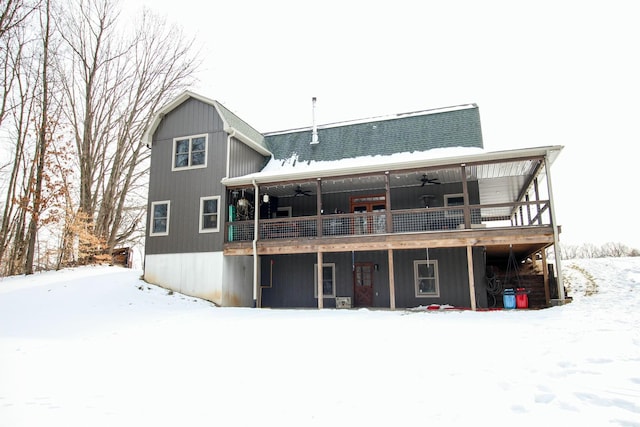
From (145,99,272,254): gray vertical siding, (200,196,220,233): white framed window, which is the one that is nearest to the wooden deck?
(200,196,220,233): white framed window

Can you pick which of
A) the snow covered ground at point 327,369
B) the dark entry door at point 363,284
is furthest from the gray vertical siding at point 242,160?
the snow covered ground at point 327,369

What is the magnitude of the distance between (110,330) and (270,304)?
7.79 metres

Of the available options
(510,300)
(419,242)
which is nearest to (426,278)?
(419,242)

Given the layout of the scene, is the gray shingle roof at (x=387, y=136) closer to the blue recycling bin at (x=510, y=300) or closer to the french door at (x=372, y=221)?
the french door at (x=372, y=221)

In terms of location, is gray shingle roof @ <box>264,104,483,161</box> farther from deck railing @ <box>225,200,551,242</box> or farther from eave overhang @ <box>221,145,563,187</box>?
deck railing @ <box>225,200,551,242</box>

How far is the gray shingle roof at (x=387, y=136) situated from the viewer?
1582 centimetres

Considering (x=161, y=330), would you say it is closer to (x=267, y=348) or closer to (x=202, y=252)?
(x=267, y=348)

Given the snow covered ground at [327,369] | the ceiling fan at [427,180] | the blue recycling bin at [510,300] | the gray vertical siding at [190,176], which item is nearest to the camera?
the snow covered ground at [327,369]

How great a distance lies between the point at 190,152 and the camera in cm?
1642

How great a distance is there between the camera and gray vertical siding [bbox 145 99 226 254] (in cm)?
1572

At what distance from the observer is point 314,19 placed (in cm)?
1422

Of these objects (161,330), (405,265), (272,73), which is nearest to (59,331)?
(161,330)

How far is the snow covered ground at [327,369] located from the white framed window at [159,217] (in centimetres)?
525

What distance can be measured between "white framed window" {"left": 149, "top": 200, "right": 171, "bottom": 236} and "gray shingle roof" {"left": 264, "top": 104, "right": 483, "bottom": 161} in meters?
4.93
